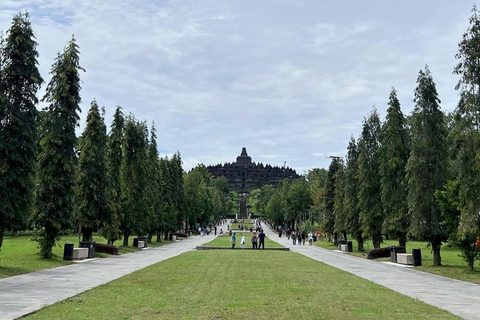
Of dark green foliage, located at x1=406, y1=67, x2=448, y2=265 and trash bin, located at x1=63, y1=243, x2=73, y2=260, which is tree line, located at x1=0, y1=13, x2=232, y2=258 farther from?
dark green foliage, located at x1=406, y1=67, x2=448, y2=265

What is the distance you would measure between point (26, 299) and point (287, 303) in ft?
22.3

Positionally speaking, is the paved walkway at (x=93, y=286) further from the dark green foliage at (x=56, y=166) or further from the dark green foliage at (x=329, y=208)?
the dark green foliage at (x=329, y=208)

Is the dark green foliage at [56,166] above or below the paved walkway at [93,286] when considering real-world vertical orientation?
above

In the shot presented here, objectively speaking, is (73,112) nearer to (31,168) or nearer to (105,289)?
(31,168)

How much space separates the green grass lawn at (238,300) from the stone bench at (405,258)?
1036cm

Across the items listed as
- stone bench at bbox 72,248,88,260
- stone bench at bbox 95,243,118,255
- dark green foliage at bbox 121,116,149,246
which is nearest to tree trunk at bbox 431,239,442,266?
stone bench at bbox 72,248,88,260

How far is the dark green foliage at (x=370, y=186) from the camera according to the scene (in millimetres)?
39062

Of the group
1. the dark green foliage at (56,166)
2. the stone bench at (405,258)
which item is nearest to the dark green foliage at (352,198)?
the stone bench at (405,258)

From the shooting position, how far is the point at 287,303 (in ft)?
40.6

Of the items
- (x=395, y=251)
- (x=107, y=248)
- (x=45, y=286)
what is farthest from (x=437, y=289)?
(x=107, y=248)

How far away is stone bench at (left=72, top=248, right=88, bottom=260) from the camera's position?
28.2 m

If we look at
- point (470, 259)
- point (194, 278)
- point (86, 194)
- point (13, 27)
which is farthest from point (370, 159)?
point (13, 27)

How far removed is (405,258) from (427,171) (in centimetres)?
530

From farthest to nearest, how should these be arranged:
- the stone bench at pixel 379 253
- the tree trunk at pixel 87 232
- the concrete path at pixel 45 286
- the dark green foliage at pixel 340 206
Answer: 1. the dark green foliage at pixel 340 206
2. the tree trunk at pixel 87 232
3. the stone bench at pixel 379 253
4. the concrete path at pixel 45 286
